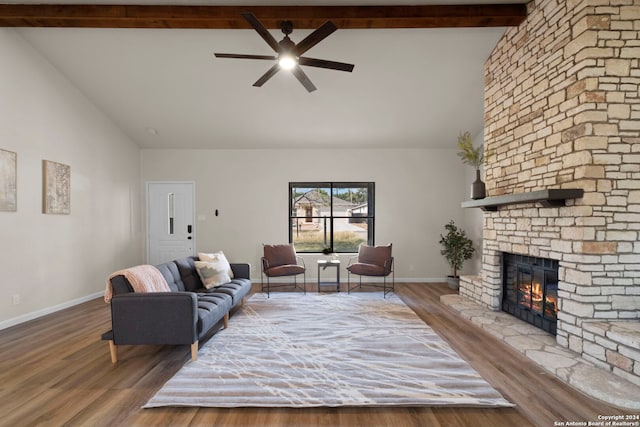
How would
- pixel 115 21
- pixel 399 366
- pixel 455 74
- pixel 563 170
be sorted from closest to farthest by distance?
pixel 399 366 < pixel 563 170 < pixel 115 21 < pixel 455 74

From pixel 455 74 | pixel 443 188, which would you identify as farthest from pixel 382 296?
pixel 455 74

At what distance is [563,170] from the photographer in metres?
3.04

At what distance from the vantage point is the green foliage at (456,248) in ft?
19.5

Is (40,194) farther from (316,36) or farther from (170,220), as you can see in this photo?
(316,36)

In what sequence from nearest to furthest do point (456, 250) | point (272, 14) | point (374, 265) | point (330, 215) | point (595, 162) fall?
1. point (595, 162)
2. point (272, 14)
3. point (374, 265)
4. point (456, 250)
5. point (330, 215)

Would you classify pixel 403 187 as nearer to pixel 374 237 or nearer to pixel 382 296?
pixel 374 237

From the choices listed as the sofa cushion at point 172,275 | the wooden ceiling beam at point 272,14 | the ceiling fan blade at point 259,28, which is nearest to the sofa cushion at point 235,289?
the sofa cushion at point 172,275

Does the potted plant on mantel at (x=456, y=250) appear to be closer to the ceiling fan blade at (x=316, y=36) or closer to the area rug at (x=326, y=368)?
the area rug at (x=326, y=368)

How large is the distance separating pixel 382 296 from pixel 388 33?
3.92m

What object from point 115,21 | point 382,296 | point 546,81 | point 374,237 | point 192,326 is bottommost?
point 382,296

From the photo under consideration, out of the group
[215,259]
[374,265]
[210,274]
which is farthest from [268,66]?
[374,265]

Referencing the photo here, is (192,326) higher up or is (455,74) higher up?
(455,74)

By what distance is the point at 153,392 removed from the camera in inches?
92.4

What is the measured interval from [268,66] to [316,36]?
192 centimetres
